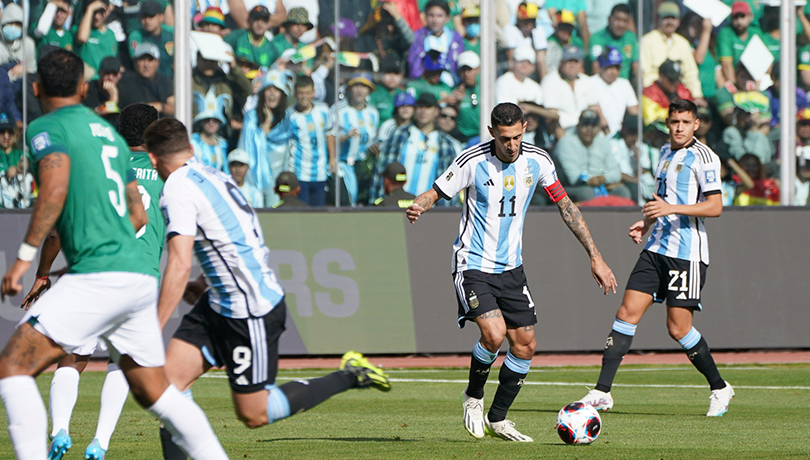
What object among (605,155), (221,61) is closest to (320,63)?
(221,61)

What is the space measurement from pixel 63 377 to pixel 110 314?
7.84 ft

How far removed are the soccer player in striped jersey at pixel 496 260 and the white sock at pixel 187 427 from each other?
311cm

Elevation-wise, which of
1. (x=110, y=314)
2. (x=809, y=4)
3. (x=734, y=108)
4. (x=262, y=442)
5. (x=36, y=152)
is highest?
(x=809, y=4)

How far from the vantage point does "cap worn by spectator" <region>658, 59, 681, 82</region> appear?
17.6 meters

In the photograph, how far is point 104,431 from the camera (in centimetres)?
683

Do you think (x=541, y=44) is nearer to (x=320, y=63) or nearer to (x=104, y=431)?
(x=320, y=63)

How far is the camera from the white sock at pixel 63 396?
7.22 m

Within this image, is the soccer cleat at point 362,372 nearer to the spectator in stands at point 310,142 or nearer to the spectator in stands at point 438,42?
the spectator in stands at point 310,142

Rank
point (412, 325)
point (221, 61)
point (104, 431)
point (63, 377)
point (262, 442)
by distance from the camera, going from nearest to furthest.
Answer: point (104, 431) < point (63, 377) < point (262, 442) < point (412, 325) < point (221, 61)

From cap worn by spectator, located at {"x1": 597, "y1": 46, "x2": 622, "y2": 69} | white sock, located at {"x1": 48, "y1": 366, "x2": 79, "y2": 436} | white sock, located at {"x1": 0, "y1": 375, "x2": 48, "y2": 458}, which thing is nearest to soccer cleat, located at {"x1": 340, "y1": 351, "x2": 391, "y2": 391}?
white sock, located at {"x1": 0, "y1": 375, "x2": 48, "y2": 458}

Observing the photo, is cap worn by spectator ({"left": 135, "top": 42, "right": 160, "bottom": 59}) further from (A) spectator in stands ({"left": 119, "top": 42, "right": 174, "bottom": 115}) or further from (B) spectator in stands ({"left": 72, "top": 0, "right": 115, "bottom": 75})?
(B) spectator in stands ({"left": 72, "top": 0, "right": 115, "bottom": 75})

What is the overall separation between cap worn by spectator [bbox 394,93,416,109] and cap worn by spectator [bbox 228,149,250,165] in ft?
7.70

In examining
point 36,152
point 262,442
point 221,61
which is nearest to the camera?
point 36,152

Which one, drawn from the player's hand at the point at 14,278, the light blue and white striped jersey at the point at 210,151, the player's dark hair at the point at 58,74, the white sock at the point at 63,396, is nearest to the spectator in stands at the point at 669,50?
the light blue and white striped jersey at the point at 210,151
